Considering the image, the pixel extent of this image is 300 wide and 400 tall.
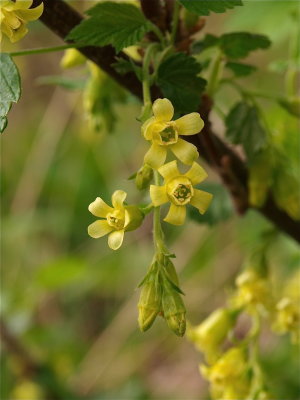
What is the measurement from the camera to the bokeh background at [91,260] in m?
1.87

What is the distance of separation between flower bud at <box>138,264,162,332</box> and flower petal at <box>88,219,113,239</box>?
0.07m

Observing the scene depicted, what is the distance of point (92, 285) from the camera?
2914mm

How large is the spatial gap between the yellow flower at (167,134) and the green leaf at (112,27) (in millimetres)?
142

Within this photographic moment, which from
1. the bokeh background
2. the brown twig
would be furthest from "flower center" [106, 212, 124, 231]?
the bokeh background

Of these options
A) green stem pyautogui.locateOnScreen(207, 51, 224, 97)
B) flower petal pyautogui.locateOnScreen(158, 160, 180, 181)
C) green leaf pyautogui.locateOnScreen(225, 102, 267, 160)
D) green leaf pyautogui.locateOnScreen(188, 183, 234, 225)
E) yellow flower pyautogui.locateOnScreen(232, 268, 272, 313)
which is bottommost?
yellow flower pyautogui.locateOnScreen(232, 268, 272, 313)

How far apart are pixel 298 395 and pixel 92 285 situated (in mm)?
1248

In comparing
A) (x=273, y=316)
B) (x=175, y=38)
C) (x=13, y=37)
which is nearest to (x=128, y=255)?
(x=273, y=316)

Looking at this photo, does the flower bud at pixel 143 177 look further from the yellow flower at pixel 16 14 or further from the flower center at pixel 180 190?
the yellow flower at pixel 16 14

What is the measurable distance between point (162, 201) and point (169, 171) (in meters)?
0.03

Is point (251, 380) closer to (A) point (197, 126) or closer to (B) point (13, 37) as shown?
(A) point (197, 126)

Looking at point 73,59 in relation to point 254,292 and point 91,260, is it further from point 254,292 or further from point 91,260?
point 91,260

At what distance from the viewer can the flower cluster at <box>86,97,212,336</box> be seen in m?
0.69

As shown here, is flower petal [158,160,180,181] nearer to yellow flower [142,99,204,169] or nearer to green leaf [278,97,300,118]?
yellow flower [142,99,204,169]

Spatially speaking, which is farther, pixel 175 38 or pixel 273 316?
pixel 273 316
